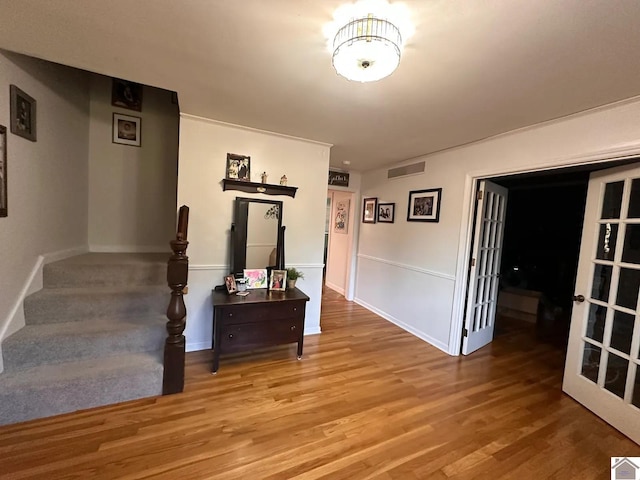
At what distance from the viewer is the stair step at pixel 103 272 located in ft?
7.59

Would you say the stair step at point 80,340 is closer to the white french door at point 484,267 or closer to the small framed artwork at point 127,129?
the small framed artwork at point 127,129

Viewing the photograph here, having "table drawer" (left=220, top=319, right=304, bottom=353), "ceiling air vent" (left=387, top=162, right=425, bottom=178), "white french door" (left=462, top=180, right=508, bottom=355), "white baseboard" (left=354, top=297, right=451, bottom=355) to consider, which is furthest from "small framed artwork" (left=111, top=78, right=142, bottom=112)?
"white baseboard" (left=354, top=297, right=451, bottom=355)

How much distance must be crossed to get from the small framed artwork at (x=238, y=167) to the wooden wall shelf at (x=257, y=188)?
0.20ft

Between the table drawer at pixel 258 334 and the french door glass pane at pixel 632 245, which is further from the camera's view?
the table drawer at pixel 258 334

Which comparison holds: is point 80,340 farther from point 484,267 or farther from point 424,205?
point 484,267

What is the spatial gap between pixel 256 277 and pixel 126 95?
99.1 inches

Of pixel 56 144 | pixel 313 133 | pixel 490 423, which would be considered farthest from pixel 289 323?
pixel 56 144

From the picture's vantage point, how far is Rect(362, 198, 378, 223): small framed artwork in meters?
4.42

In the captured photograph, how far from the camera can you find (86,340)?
6.75 ft

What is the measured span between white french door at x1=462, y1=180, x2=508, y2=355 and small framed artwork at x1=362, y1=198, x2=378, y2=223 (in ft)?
5.44

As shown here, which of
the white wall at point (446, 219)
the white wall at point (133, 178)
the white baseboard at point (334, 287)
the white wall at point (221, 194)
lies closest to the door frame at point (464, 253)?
the white wall at point (446, 219)

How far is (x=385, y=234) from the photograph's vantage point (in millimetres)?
4164

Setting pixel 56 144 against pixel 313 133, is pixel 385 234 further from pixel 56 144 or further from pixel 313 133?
pixel 56 144

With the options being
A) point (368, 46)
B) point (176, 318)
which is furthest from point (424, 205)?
point (176, 318)
